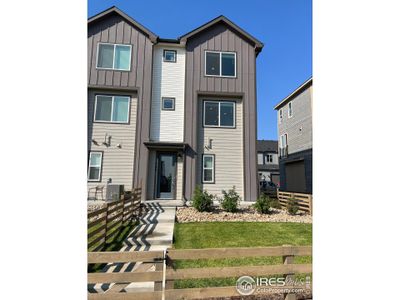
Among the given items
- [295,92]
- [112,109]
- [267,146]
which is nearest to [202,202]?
[112,109]

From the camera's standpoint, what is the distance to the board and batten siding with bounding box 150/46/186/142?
30.6 feet

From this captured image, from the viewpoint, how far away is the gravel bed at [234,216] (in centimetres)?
664

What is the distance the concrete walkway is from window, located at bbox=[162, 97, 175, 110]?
14.1ft

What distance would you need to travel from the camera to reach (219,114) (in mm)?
9680

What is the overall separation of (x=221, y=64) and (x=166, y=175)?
554 cm

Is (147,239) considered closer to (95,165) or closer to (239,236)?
(239,236)

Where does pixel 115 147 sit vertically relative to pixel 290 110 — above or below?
below

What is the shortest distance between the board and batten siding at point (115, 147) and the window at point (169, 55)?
2924 millimetres

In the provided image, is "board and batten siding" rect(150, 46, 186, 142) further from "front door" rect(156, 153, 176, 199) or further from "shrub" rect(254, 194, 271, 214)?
"shrub" rect(254, 194, 271, 214)

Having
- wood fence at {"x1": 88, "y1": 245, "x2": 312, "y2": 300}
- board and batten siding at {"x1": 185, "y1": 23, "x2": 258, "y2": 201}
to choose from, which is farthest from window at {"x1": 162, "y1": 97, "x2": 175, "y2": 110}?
wood fence at {"x1": 88, "y1": 245, "x2": 312, "y2": 300}
